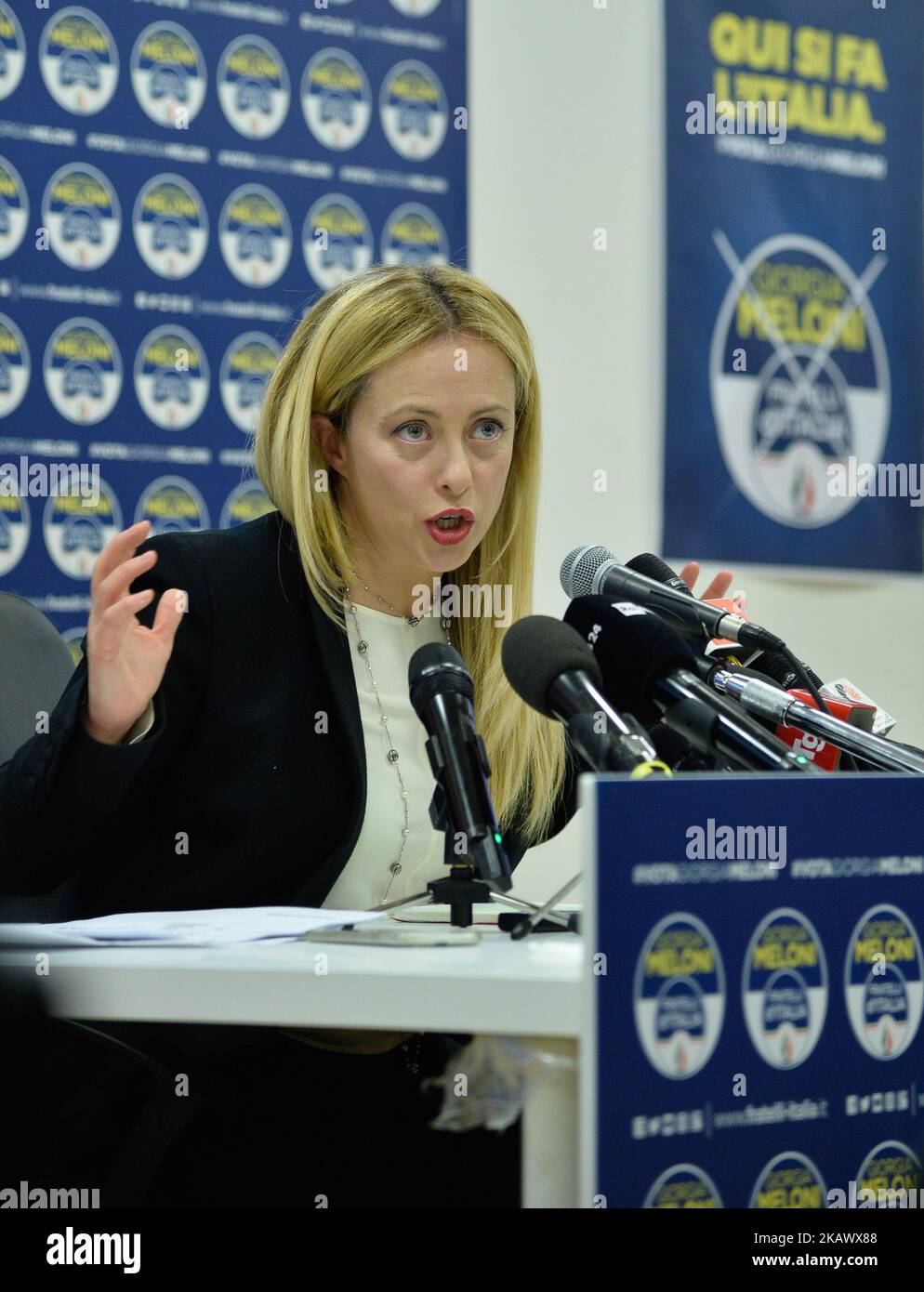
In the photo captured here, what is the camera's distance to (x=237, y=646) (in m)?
1.79

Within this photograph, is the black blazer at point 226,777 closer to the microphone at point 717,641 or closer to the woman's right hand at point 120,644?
the woman's right hand at point 120,644

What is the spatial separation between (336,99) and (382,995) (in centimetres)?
236

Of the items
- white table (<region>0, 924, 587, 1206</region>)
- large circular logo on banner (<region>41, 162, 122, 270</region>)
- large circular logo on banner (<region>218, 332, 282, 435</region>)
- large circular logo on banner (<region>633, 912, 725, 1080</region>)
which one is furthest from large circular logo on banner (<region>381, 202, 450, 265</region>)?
large circular logo on banner (<region>633, 912, 725, 1080</region>)

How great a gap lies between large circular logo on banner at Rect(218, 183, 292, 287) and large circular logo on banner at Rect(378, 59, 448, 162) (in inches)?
12.8

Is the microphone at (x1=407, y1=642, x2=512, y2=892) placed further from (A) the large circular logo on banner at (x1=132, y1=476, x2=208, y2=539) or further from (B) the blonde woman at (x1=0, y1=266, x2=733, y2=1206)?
(A) the large circular logo on banner at (x1=132, y1=476, x2=208, y2=539)

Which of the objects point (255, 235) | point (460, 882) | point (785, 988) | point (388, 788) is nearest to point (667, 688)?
point (460, 882)

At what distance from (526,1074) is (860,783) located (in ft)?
1.00

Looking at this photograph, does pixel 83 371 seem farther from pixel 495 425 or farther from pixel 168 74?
pixel 495 425

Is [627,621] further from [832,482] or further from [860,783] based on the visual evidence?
[832,482]

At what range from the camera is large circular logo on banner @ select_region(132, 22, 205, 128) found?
272 cm

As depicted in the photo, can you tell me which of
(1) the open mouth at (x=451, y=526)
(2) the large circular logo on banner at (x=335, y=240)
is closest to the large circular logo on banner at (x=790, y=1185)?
(1) the open mouth at (x=451, y=526)

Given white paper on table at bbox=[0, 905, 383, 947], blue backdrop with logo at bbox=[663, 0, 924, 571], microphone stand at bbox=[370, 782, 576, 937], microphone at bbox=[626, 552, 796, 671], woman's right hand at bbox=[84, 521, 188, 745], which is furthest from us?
blue backdrop with logo at bbox=[663, 0, 924, 571]

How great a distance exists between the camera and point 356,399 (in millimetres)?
1893

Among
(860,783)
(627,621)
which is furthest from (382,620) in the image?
(860,783)
